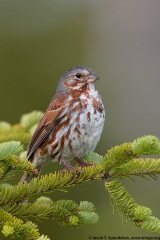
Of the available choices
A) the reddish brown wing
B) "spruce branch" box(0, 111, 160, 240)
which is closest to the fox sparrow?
the reddish brown wing

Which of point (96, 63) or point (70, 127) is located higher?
point (96, 63)

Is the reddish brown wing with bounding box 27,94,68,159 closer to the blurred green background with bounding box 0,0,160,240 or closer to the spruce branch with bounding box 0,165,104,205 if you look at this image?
the spruce branch with bounding box 0,165,104,205

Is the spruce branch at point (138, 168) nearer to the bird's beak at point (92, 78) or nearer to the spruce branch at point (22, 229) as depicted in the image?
the spruce branch at point (22, 229)

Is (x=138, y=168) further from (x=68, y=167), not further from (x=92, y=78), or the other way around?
(x=92, y=78)

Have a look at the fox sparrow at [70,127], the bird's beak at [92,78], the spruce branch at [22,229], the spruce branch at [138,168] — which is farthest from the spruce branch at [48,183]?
the bird's beak at [92,78]

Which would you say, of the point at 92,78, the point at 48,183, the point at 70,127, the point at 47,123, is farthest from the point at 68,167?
the point at 92,78

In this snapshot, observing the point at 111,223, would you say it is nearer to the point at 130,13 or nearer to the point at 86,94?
the point at 86,94
